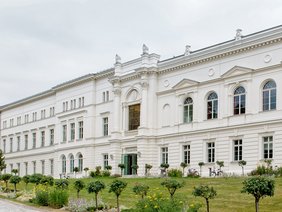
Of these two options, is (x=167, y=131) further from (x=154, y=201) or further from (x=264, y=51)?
(x=154, y=201)

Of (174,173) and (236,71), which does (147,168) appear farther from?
(236,71)

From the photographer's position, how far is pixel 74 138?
6103 cm

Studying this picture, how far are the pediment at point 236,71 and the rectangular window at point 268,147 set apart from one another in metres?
5.33

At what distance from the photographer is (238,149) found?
41.7 m

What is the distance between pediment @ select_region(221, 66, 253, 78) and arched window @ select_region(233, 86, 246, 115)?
116cm

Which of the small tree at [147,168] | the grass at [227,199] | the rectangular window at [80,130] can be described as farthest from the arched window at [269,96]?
the rectangular window at [80,130]

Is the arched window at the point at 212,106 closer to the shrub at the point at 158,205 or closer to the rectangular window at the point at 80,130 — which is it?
the rectangular window at the point at 80,130

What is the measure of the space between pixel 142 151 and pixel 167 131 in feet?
9.66

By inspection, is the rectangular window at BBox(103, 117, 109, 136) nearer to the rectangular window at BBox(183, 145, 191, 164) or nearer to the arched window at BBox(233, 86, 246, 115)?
the rectangular window at BBox(183, 145, 191, 164)

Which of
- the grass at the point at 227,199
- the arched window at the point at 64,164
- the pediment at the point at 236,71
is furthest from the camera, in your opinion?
the arched window at the point at 64,164

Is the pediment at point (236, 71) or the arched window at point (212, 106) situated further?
the arched window at point (212, 106)

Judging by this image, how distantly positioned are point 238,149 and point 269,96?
4842 mm

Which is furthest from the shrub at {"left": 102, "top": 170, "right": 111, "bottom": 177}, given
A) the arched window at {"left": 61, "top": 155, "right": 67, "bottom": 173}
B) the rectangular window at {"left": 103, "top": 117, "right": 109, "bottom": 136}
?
the arched window at {"left": 61, "top": 155, "right": 67, "bottom": 173}

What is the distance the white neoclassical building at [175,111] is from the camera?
132 feet
